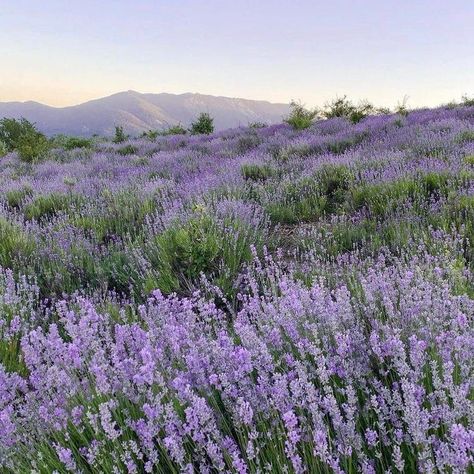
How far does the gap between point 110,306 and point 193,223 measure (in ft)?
4.16

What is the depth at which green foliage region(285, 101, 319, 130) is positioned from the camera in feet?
49.8

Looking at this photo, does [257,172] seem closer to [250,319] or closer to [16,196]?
[16,196]

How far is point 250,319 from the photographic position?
297 cm

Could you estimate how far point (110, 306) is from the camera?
123 inches

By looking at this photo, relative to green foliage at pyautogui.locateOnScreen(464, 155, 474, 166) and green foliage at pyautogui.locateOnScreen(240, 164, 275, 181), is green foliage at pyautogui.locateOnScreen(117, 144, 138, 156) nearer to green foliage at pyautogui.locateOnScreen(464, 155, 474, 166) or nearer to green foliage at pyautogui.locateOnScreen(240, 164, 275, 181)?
green foliage at pyautogui.locateOnScreen(240, 164, 275, 181)

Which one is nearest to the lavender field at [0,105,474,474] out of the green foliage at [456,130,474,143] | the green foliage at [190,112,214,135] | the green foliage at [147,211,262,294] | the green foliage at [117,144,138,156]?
the green foliage at [147,211,262,294]

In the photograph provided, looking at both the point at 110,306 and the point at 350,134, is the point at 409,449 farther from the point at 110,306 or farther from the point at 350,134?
the point at 350,134

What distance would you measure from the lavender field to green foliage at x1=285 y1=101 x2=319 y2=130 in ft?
17.0

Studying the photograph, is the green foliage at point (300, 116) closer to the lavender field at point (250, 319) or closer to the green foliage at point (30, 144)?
the lavender field at point (250, 319)

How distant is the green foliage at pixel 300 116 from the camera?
15164 millimetres

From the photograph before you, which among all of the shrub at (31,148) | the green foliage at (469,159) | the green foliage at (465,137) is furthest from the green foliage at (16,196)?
the green foliage at (465,137)

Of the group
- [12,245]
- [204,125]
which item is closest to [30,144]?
[204,125]

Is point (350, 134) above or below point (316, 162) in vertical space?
above

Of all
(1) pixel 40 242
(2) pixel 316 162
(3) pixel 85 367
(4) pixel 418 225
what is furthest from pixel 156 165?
(3) pixel 85 367
